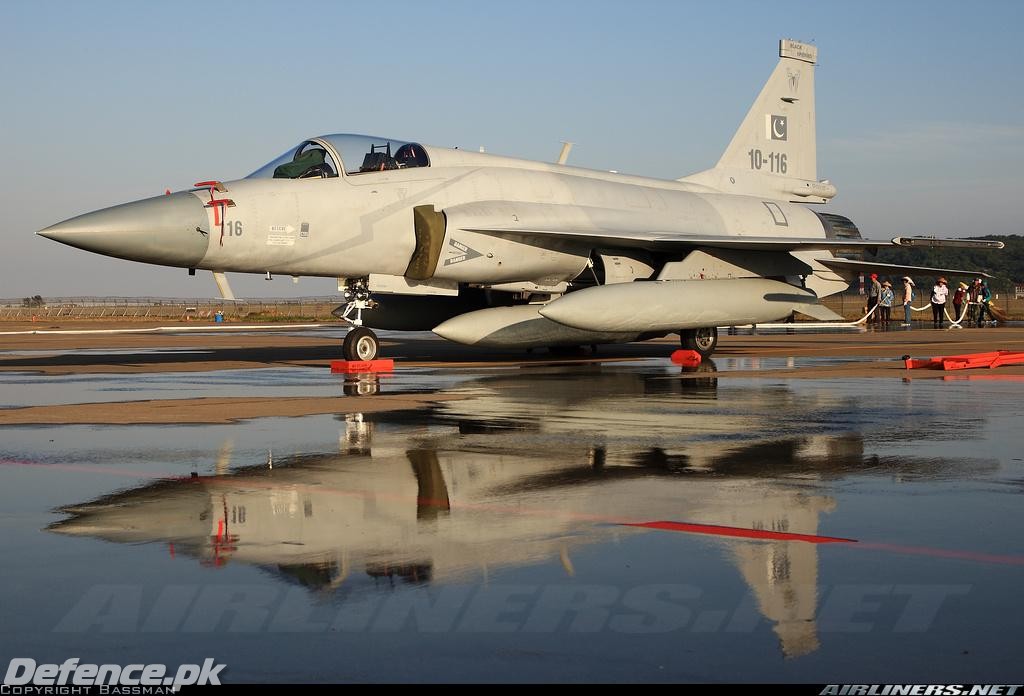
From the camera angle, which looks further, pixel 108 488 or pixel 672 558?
pixel 108 488

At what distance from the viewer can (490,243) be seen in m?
18.2

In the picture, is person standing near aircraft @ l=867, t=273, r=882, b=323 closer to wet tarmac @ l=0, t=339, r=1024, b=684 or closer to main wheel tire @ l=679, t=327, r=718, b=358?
main wheel tire @ l=679, t=327, r=718, b=358

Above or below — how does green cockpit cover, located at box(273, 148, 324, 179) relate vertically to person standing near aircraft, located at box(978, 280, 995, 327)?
above

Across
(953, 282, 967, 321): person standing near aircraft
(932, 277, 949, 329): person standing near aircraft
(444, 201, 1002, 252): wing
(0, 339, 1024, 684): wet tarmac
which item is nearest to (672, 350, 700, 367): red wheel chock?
(444, 201, 1002, 252): wing

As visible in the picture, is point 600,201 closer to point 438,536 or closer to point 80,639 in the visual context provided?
point 438,536

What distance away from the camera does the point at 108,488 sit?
6.96 metres

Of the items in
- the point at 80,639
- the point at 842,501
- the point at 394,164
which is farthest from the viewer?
the point at 394,164

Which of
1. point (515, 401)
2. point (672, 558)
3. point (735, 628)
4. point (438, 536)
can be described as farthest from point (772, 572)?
point (515, 401)

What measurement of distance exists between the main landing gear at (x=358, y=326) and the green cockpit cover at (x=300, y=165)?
6.53 feet

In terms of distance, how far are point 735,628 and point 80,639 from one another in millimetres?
Result: 2269

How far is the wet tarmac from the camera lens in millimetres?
3834

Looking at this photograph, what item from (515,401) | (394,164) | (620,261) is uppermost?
(394,164)

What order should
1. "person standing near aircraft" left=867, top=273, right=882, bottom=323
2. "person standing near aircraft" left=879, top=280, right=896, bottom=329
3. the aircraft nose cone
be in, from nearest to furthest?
1. the aircraft nose cone
2. "person standing near aircraft" left=867, top=273, right=882, bottom=323
3. "person standing near aircraft" left=879, top=280, right=896, bottom=329

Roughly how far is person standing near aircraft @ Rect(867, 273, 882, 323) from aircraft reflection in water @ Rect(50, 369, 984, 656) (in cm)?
2887
